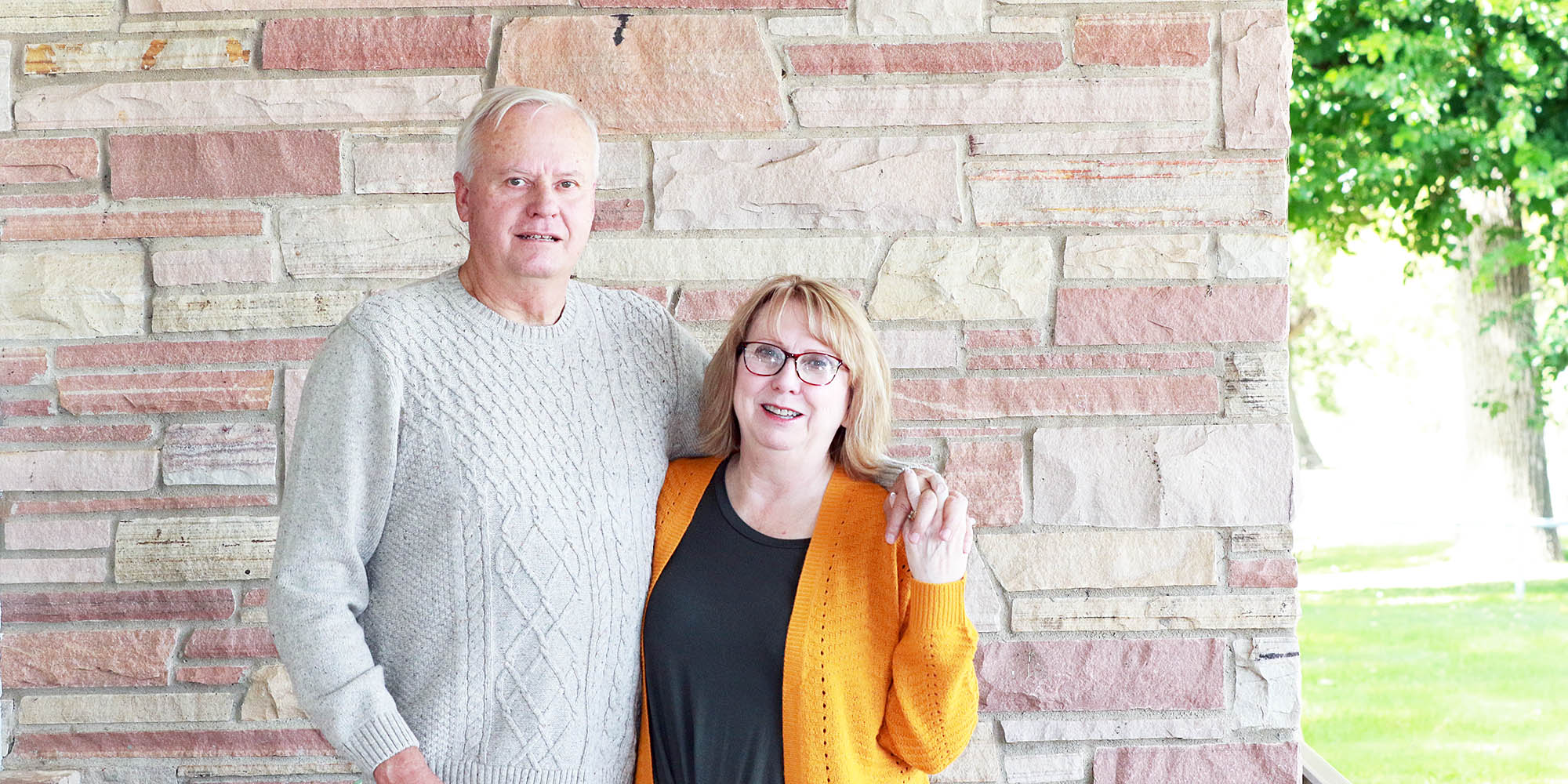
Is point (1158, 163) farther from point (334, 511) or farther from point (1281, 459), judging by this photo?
point (334, 511)

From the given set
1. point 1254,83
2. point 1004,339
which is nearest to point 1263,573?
point 1004,339

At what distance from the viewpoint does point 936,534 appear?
1.58 m

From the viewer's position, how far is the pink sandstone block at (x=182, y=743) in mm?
2215

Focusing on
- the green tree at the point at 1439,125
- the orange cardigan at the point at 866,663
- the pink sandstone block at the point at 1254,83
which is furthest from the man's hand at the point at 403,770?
the green tree at the point at 1439,125

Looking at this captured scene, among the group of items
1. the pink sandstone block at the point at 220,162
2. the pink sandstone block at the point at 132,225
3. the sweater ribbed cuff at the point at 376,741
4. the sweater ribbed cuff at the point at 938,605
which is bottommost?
the sweater ribbed cuff at the point at 376,741

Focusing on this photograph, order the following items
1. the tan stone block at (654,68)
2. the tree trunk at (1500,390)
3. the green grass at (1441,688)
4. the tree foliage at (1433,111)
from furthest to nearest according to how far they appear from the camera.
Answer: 1. the tree trunk at (1500,390)
2. the tree foliage at (1433,111)
3. the green grass at (1441,688)
4. the tan stone block at (654,68)

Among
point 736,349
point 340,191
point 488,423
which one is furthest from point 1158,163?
point 340,191

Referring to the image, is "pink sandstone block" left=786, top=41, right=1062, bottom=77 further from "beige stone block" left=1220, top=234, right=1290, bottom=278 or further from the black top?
the black top

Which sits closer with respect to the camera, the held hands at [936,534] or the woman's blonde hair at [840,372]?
the held hands at [936,534]

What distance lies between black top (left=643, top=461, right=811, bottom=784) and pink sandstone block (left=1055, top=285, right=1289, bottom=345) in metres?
0.80

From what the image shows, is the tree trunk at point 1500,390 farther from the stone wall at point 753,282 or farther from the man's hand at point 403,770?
the man's hand at point 403,770

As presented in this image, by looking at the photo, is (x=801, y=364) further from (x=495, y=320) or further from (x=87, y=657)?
(x=87, y=657)

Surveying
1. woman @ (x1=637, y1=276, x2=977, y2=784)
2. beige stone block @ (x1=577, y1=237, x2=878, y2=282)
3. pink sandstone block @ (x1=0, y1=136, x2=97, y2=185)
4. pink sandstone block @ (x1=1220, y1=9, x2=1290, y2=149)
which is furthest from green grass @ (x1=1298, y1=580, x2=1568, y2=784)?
pink sandstone block @ (x1=0, y1=136, x2=97, y2=185)

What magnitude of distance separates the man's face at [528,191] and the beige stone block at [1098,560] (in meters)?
1.00
